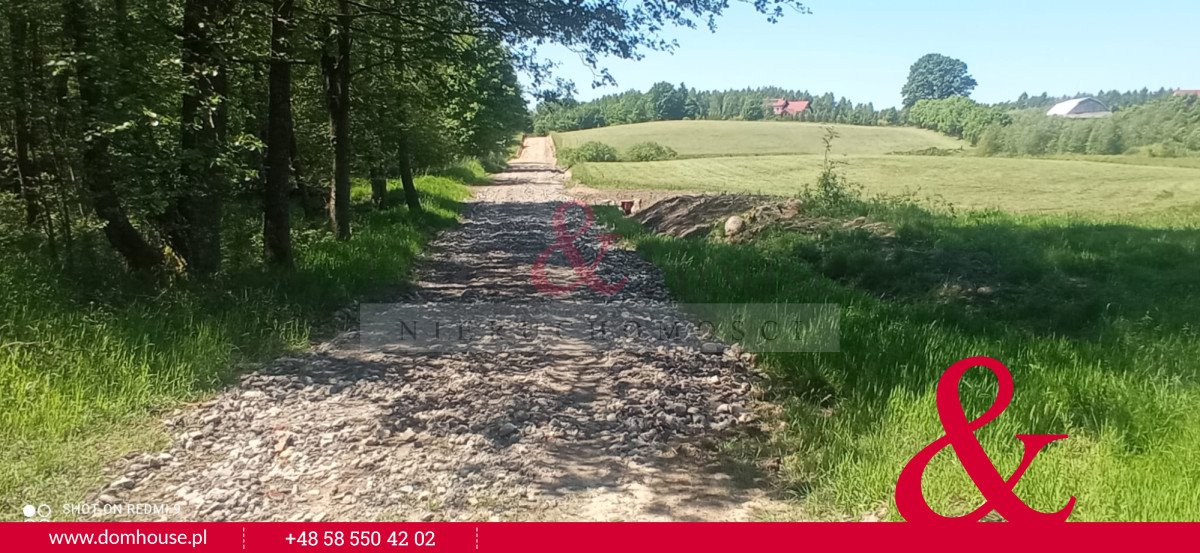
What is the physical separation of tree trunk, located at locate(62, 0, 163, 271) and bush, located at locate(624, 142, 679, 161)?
204 feet

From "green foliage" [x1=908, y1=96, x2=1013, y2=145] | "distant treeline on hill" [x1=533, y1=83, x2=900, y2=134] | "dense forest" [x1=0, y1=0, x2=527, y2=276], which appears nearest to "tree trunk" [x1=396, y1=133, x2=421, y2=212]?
"dense forest" [x1=0, y1=0, x2=527, y2=276]

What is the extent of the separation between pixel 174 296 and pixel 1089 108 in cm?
9599

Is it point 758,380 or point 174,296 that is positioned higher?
point 174,296

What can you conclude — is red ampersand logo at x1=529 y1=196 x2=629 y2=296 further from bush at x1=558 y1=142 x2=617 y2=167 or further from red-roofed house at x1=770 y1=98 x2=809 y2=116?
red-roofed house at x1=770 y1=98 x2=809 y2=116

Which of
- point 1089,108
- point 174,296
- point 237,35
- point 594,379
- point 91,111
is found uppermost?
point 1089,108

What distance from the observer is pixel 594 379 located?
617cm

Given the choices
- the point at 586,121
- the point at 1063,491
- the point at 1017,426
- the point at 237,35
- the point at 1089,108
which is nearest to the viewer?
the point at 1063,491

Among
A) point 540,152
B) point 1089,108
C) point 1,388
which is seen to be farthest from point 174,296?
point 1089,108

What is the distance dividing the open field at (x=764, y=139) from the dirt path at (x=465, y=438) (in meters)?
65.7

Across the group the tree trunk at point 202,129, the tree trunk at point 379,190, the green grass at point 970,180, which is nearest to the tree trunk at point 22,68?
the tree trunk at point 202,129

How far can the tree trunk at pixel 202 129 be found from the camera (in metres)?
7.62

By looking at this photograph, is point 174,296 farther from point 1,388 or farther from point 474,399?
point 474,399

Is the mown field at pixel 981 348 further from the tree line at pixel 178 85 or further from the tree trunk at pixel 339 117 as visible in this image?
the tree trunk at pixel 339 117

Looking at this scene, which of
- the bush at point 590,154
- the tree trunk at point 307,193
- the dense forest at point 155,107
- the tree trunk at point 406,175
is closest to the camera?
the dense forest at point 155,107
